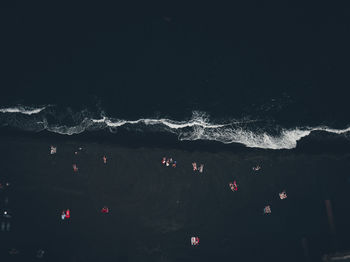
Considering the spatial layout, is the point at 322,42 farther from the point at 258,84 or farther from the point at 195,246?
the point at 195,246

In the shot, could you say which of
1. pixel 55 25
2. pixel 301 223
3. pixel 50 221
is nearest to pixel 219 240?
pixel 301 223

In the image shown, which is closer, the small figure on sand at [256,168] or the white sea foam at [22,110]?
the small figure on sand at [256,168]

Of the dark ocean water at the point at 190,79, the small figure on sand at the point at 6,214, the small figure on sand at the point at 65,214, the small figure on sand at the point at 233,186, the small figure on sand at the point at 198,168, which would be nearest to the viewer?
the small figure on sand at the point at 6,214

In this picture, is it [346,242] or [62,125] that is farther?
[62,125]

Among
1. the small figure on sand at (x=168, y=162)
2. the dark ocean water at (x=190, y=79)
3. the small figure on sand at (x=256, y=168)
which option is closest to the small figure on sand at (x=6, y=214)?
the dark ocean water at (x=190, y=79)

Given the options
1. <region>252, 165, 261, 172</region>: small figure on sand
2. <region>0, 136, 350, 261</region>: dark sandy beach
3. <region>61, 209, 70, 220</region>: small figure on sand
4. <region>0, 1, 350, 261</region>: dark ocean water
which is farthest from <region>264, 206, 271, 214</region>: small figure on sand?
<region>61, 209, 70, 220</region>: small figure on sand

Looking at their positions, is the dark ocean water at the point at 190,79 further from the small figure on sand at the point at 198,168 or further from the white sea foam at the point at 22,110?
the small figure on sand at the point at 198,168

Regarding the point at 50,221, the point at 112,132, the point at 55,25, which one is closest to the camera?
the point at 50,221

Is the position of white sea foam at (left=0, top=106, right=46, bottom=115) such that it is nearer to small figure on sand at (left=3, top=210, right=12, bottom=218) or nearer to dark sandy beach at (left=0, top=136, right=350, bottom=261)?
dark sandy beach at (left=0, top=136, right=350, bottom=261)
